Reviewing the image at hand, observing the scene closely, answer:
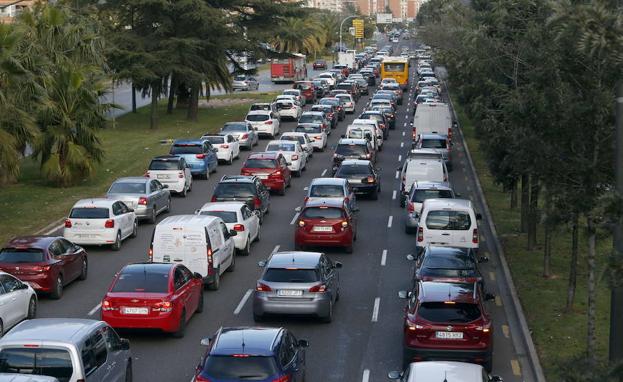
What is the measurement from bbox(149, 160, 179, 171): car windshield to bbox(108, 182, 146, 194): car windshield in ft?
16.1

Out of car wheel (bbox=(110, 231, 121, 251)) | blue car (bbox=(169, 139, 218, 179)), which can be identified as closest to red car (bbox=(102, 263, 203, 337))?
car wheel (bbox=(110, 231, 121, 251))

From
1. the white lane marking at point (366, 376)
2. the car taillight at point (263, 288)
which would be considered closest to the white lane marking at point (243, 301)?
the car taillight at point (263, 288)

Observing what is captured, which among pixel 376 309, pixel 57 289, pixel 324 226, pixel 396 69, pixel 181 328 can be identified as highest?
pixel 396 69

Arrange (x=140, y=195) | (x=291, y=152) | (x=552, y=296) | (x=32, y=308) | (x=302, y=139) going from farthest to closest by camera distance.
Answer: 1. (x=302, y=139)
2. (x=291, y=152)
3. (x=140, y=195)
4. (x=552, y=296)
5. (x=32, y=308)

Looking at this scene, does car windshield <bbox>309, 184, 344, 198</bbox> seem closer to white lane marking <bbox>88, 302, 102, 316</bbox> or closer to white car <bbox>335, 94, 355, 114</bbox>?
white lane marking <bbox>88, 302, 102, 316</bbox>

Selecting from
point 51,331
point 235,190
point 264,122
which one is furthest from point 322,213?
point 264,122

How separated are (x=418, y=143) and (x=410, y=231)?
14.1 m

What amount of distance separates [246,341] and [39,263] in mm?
9608

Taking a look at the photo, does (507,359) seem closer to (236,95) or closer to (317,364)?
(317,364)

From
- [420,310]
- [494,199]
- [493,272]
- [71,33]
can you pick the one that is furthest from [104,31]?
[420,310]

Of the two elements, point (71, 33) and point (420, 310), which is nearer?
point (420, 310)

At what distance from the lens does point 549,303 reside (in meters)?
23.3

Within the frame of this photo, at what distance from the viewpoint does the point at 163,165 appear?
3812 cm

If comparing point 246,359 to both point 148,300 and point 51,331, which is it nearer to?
point 51,331
